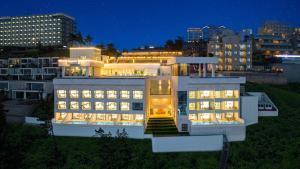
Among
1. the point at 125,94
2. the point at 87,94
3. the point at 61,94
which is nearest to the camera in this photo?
the point at 125,94

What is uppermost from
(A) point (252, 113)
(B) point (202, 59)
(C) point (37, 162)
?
(B) point (202, 59)

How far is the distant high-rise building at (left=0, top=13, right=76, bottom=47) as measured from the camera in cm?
11356

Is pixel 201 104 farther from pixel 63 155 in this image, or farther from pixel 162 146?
pixel 63 155

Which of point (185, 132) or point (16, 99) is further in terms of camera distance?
point (16, 99)

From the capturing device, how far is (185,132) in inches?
1435

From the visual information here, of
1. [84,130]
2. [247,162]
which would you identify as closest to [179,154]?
[247,162]

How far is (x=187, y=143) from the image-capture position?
3381 centimetres

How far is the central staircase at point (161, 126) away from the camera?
1433 inches

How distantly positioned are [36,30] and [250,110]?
9392 cm

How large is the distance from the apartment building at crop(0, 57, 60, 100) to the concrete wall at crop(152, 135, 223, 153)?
1009 inches

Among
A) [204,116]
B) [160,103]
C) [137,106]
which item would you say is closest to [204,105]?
[204,116]

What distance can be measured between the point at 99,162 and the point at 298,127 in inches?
896

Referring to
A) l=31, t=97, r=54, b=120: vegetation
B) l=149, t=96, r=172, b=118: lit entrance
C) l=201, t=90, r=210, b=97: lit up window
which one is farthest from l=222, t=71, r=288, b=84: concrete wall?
l=31, t=97, r=54, b=120: vegetation

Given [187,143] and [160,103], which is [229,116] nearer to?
[187,143]
